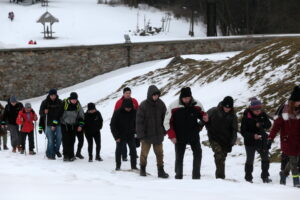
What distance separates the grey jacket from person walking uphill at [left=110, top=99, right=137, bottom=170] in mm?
1062

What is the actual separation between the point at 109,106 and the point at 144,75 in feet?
15.7

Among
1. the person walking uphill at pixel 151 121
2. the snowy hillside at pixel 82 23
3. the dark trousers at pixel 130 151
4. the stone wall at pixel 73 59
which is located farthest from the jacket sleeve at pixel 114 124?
the snowy hillside at pixel 82 23

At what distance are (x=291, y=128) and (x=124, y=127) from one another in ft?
10.3

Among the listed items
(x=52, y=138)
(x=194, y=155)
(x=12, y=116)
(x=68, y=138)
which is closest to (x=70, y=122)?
(x=68, y=138)

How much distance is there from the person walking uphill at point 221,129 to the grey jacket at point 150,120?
32.8 inches

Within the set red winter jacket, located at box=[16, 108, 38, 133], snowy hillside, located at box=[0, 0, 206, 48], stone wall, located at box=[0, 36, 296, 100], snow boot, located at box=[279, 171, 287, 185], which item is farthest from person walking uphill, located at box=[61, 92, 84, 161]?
snowy hillside, located at box=[0, 0, 206, 48]

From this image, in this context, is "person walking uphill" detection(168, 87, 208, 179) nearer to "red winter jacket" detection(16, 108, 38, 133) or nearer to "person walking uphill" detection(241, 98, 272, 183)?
"person walking uphill" detection(241, 98, 272, 183)

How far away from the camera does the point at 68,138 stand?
1039 centimetres

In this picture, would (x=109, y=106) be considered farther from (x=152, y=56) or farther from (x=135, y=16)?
(x=135, y=16)

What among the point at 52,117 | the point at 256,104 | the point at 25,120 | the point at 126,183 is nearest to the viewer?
the point at 126,183

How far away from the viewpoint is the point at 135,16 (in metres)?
49.3

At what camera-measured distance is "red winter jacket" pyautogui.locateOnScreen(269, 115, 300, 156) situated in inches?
276

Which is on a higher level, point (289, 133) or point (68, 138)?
point (289, 133)

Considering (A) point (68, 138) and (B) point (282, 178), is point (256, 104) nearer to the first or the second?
(B) point (282, 178)
